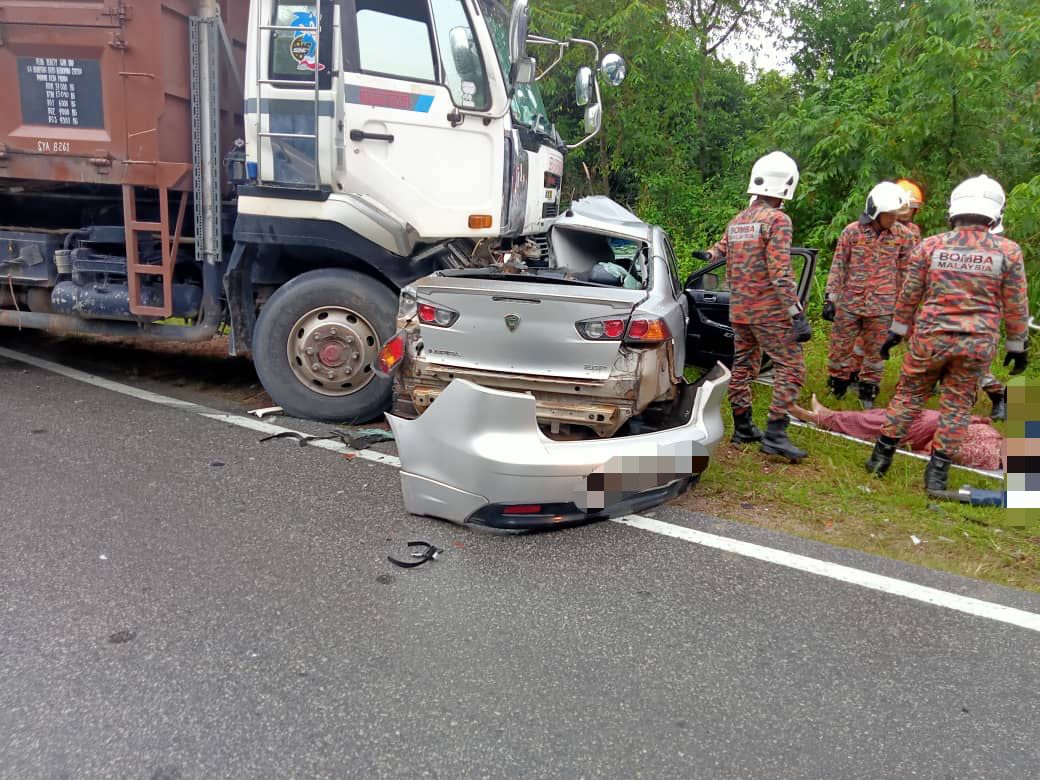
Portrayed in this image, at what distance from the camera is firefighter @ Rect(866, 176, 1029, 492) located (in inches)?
176

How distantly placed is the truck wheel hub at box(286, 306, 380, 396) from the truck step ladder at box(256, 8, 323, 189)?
33.6 inches

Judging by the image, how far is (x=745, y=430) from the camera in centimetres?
557

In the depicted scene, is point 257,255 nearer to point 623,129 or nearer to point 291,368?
point 291,368

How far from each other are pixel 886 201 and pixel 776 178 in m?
1.53

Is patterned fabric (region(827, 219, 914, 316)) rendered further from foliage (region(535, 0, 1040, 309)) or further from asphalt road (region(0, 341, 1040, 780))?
asphalt road (region(0, 341, 1040, 780))

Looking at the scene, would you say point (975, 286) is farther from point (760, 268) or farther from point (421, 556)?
point (421, 556)

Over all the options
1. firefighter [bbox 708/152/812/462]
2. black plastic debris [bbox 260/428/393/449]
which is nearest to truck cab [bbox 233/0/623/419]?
black plastic debris [bbox 260/428/393/449]

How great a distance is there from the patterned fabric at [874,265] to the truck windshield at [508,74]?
8.13 feet

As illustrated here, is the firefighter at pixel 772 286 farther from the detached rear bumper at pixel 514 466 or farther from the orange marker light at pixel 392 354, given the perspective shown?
the orange marker light at pixel 392 354

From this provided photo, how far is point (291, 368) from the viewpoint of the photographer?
5609 mm

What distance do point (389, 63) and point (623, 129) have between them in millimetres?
7785

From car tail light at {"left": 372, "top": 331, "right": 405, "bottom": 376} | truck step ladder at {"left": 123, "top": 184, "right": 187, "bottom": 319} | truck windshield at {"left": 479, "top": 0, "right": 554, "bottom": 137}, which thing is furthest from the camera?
truck step ladder at {"left": 123, "top": 184, "right": 187, "bottom": 319}

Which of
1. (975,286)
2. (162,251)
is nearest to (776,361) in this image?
(975,286)

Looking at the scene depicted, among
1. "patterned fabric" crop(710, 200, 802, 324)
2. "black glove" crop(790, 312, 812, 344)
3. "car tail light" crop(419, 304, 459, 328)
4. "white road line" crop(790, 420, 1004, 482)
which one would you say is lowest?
"white road line" crop(790, 420, 1004, 482)
